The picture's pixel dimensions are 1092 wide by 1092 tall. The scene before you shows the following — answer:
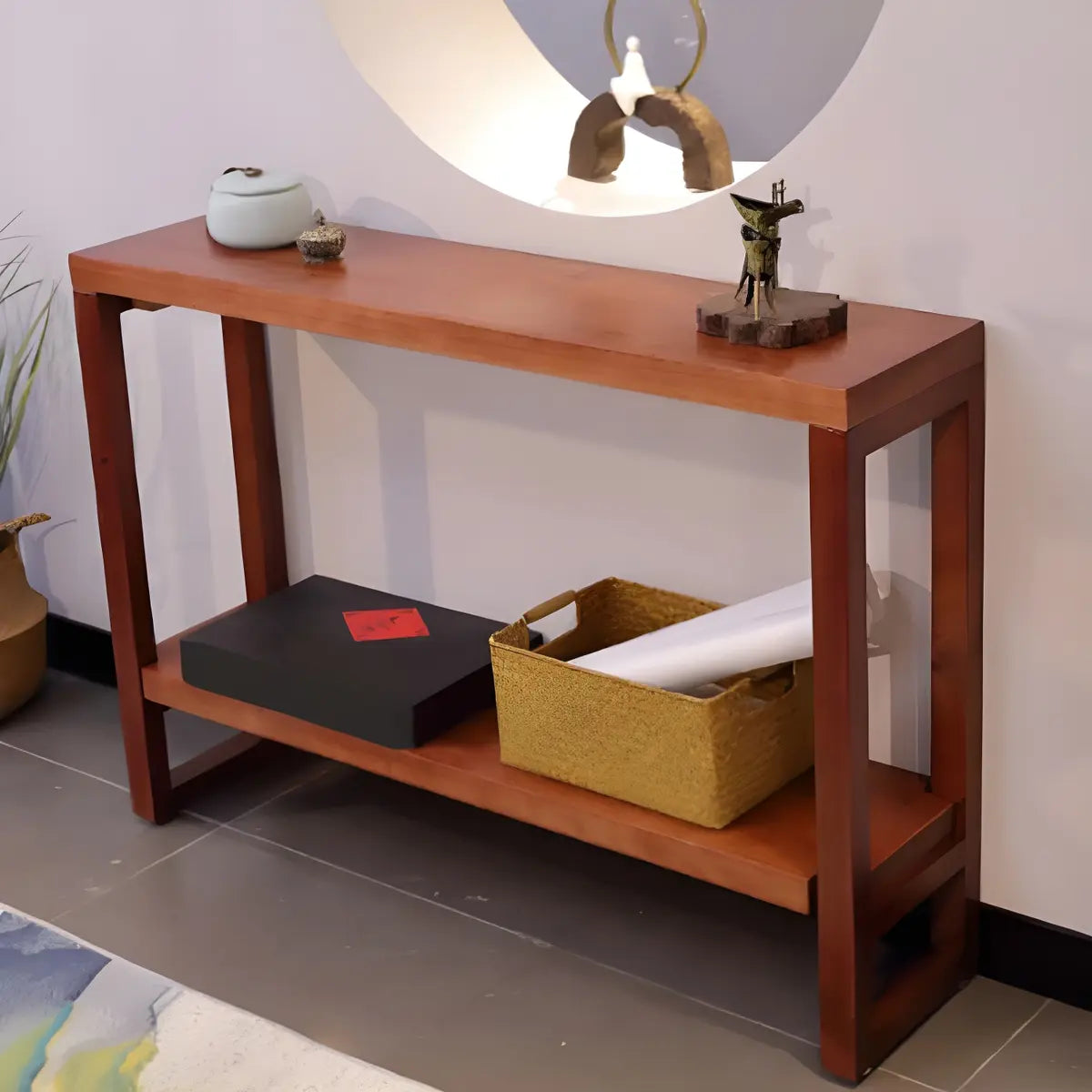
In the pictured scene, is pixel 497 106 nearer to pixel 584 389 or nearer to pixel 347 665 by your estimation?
pixel 584 389

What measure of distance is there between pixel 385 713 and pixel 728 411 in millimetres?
657

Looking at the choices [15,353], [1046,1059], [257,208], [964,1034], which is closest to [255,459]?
[257,208]

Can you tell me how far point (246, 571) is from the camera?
298cm

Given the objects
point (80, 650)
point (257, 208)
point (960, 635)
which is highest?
point (257, 208)

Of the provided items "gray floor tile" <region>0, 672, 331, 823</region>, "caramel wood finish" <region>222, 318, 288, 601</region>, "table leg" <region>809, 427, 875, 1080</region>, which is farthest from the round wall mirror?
"gray floor tile" <region>0, 672, 331, 823</region>

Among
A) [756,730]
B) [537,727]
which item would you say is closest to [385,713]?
[537,727]

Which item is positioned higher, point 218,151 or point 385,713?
point 218,151

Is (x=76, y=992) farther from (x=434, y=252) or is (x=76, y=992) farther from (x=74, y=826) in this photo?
(x=434, y=252)

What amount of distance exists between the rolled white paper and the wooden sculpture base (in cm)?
37

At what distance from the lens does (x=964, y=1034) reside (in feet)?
7.36

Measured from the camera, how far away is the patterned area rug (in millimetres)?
2186

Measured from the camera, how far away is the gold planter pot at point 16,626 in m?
3.15

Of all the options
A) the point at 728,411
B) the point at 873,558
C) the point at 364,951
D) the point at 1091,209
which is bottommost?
the point at 364,951

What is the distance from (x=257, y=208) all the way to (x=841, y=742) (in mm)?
1174
